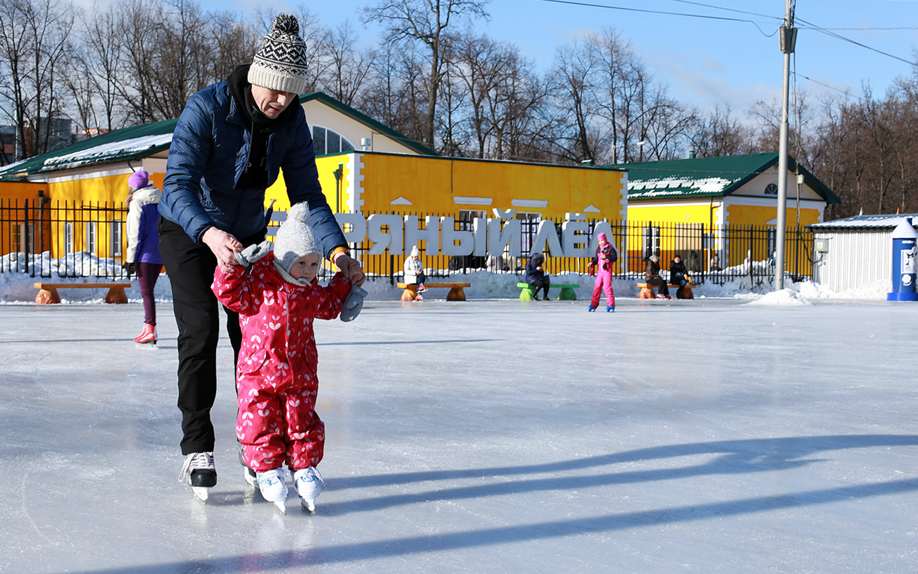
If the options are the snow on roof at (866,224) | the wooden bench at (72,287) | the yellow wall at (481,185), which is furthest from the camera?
the yellow wall at (481,185)

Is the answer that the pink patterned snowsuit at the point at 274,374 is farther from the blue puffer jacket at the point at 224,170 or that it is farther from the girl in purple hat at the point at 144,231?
the girl in purple hat at the point at 144,231

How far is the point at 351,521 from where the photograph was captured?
339 centimetres

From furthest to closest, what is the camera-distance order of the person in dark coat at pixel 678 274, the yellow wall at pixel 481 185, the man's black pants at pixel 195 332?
the yellow wall at pixel 481 185 < the person in dark coat at pixel 678 274 < the man's black pants at pixel 195 332

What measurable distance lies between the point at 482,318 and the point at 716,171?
28518mm

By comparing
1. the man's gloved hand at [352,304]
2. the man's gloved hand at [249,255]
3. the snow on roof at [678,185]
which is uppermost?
the snow on roof at [678,185]

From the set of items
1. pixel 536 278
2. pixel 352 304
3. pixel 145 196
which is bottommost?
pixel 536 278

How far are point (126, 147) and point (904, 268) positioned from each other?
21977 mm

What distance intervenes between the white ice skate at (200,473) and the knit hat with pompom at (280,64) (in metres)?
1.27

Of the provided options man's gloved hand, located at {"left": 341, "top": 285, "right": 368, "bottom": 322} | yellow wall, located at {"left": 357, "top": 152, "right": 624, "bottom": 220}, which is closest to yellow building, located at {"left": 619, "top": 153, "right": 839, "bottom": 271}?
yellow wall, located at {"left": 357, "top": 152, "right": 624, "bottom": 220}

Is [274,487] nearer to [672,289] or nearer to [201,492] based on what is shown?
[201,492]

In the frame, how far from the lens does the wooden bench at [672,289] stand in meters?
23.5

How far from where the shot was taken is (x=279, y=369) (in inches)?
136

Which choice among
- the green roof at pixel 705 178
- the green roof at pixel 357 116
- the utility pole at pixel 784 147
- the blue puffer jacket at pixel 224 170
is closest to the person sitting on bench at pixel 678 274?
the utility pole at pixel 784 147

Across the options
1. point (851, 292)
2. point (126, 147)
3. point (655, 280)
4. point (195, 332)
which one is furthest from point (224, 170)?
point (126, 147)
